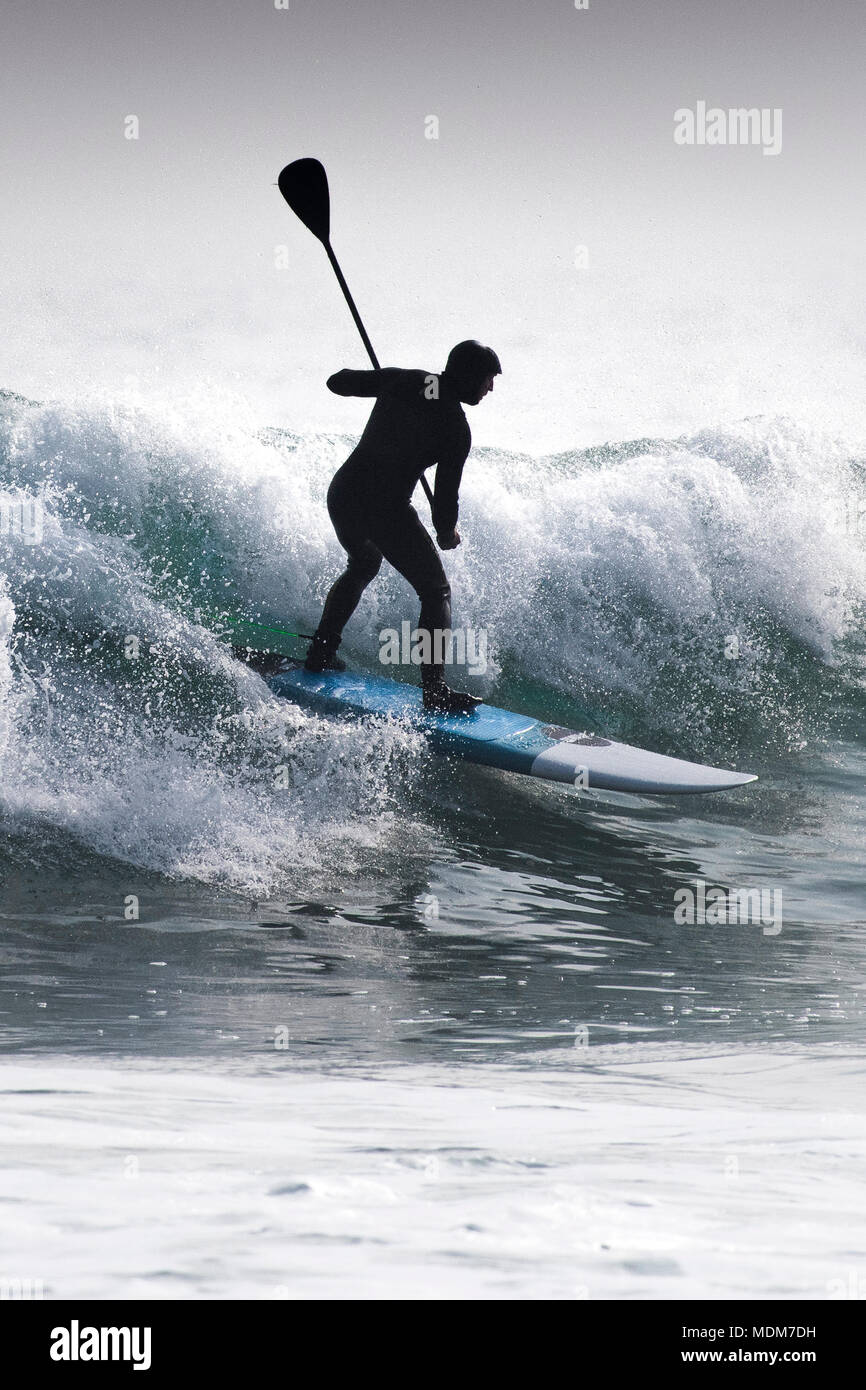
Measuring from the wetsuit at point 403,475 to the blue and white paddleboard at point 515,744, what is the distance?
0.30 metres

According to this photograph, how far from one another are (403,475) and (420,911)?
6.87ft

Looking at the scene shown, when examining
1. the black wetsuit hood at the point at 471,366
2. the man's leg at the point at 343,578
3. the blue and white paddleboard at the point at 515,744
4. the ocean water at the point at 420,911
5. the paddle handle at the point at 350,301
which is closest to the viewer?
the ocean water at the point at 420,911

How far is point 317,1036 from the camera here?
Answer: 337 centimetres

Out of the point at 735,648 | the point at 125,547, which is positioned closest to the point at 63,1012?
the point at 125,547

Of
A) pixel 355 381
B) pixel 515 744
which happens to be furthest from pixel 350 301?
pixel 515 744

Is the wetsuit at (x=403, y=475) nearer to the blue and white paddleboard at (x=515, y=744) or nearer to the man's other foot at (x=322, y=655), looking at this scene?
the blue and white paddleboard at (x=515, y=744)

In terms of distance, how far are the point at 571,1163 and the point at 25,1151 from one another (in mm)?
1043

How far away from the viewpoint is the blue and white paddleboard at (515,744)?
5.73 meters

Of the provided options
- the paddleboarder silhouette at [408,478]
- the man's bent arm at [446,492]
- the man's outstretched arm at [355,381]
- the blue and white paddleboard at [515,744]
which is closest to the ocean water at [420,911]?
the blue and white paddleboard at [515,744]

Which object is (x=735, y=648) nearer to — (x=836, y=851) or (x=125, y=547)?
(x=836, y=851)

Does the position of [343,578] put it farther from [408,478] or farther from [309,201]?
[309,201]

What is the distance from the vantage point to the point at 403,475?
5.67 metres

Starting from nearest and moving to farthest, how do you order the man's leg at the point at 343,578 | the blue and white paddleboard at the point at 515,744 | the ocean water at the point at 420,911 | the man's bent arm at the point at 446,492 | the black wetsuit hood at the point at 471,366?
the ocean water at the point at 420,911
the black wetsuit hood at the point at 471,366
the man's bent arm at the point at 446,492
the blue and white paddleboard at the point at 515,744
the man's leg at the point at 343,578

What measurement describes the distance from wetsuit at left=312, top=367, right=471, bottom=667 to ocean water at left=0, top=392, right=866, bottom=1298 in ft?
2.68
